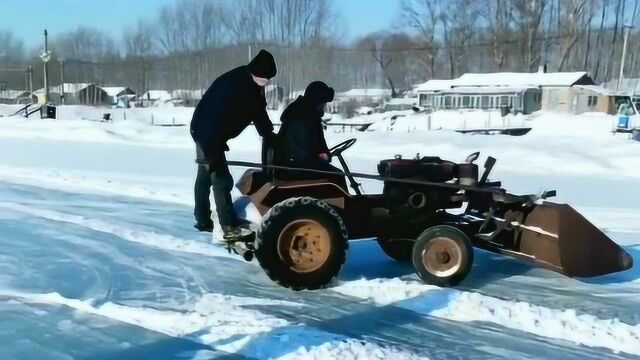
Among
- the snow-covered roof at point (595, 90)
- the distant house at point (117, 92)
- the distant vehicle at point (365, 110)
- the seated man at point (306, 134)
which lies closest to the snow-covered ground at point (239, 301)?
the seated man at point (306, 134)

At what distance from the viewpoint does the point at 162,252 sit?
705cm

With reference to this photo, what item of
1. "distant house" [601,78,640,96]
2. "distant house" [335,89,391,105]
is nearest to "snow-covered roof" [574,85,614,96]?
"distant house" [601,78,640,96]

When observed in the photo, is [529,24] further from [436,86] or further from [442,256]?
[442,256]

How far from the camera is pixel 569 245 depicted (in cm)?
543

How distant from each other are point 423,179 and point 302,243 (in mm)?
1165

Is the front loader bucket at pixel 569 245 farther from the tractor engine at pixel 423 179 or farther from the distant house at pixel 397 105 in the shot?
the distant house at pixel 397 105

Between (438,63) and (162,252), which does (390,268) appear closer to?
(162,252)

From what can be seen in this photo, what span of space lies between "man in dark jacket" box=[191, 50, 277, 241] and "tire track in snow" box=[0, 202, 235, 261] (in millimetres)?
1112

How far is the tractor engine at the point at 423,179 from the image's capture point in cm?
586

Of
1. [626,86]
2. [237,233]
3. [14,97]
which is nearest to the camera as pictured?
[237,233]

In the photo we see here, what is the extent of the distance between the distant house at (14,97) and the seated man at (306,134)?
77198 millimetres

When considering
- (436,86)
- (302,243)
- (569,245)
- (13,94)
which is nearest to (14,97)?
(13,94)

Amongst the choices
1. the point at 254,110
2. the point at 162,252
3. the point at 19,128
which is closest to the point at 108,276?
the point at 162,252

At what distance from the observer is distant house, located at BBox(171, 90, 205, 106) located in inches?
3265
